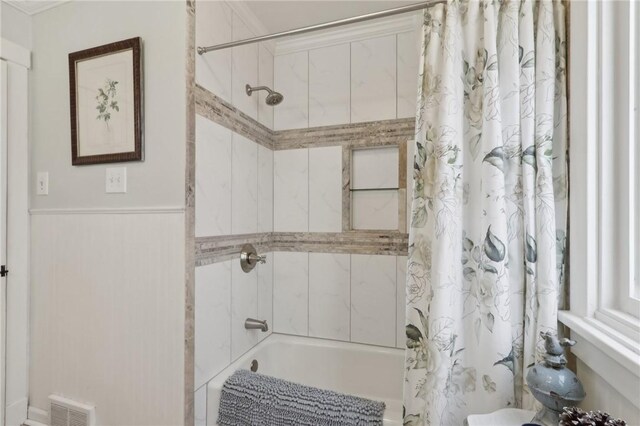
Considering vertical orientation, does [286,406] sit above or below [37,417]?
above

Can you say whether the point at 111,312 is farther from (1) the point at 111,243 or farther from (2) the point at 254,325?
(2) the point at 254,325

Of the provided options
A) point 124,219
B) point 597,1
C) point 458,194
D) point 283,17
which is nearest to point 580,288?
point 458,194

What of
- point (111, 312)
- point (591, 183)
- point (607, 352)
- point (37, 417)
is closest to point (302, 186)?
point (111, 312)

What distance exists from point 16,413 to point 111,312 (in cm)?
81

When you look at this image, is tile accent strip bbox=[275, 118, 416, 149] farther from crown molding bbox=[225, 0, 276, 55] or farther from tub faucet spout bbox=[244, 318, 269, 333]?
tub faucet spout bbox=[244, 318, 269, 333]

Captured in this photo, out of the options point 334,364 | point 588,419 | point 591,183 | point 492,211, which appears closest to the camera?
point 588,419

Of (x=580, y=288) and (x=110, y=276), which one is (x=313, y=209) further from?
(x=580, y=288)

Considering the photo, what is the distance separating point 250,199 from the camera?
1923 mm

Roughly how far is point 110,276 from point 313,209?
1.20 metres

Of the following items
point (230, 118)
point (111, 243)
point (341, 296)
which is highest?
point (230, 118)

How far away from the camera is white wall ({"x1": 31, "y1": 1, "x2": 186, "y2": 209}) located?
1383mm

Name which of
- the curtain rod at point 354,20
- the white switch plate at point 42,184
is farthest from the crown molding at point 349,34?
the white switch plate at point 42,184

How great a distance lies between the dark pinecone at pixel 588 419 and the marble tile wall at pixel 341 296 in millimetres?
1264

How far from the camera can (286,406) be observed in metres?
1.30
